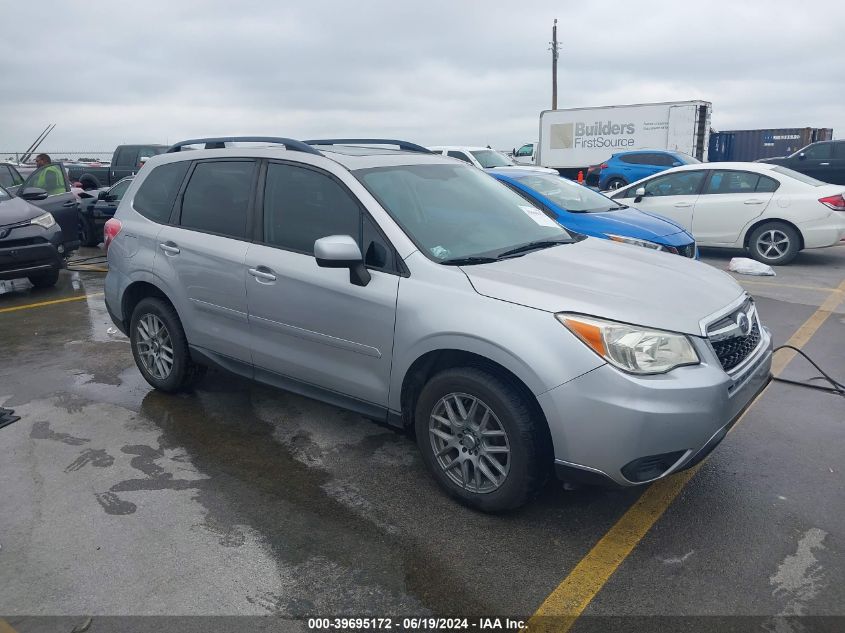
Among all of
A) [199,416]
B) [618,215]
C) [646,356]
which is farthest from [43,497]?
[618,215]

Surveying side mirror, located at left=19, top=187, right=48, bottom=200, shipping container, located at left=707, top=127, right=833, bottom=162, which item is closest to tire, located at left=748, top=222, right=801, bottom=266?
side mirror, located at left=19, top=187, right=48, bottom=200

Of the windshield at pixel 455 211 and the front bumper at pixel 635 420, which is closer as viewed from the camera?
the front bumper at pixel 635 420

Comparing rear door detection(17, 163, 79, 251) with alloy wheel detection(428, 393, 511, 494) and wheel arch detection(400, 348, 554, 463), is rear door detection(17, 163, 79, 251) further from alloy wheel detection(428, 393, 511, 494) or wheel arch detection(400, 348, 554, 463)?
alloy wheel detection(428, 393, 511, 494)

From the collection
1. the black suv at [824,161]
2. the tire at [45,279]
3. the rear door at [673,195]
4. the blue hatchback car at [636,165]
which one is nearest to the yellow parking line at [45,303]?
the tire at [45,279]

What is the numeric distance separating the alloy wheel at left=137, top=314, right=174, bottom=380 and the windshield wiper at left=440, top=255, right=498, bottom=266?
2.35m

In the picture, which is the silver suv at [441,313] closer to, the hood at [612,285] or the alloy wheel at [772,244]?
the hood at [612,285]

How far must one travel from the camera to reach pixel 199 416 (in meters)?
4.72

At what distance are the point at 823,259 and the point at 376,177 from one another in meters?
9.41

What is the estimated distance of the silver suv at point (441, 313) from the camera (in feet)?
9.79

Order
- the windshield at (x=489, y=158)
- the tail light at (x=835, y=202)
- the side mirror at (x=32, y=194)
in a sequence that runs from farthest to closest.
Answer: the windshield at (x=489, y=158) → the tail light at (x=835, y=202) → the side mirror at (x=32, y=194)

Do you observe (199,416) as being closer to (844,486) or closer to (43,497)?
(43,497)

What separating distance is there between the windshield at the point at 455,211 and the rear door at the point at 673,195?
7.09 meters

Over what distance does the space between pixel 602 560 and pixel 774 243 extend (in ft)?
28.8

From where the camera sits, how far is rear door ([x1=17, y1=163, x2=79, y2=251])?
32.4 ft
